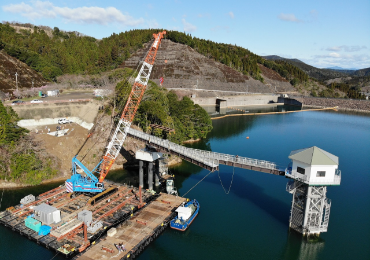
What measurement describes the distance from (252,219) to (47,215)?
28574 millimetres

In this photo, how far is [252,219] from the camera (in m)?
39.8

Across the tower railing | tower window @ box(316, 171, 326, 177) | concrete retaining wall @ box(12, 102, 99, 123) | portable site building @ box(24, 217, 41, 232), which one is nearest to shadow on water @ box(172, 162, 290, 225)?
the tower railing

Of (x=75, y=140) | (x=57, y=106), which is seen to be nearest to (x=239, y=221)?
(x=75, y=140)

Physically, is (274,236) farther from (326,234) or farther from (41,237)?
(41,237)

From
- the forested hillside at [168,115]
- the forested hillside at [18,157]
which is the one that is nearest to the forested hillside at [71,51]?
the forested hillside at [168,115]

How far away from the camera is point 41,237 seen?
3256cm

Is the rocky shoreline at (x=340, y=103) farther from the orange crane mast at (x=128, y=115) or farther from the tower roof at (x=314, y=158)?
the tower roof at (x=314, y=158)

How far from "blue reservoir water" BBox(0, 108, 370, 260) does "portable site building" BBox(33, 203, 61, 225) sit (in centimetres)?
292

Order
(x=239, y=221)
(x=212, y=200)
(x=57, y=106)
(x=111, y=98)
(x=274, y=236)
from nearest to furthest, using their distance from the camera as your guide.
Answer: (x=274, y=236), (x=239, y=221), (x=212, y=200), (x=57, y=106), (x=111, y=98)

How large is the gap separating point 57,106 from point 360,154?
82.5m

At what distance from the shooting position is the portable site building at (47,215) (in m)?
A: 34.2

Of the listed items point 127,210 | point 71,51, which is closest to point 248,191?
point 127,210

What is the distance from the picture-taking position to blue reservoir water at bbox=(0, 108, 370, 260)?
32.9m

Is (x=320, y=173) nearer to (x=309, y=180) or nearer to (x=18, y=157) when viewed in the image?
(x=309, y=180)
